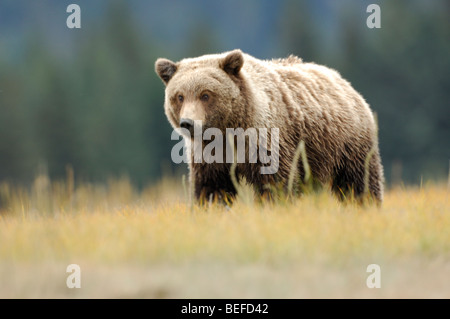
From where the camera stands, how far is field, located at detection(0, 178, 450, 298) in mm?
3510

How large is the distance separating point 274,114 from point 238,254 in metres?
2.81

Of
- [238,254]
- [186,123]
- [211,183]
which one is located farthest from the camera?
[211,183]

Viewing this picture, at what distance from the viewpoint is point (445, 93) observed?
29016 millimetres

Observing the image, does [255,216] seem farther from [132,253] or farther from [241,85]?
[241,85]

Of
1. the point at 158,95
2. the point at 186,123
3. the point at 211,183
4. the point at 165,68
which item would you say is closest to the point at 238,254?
the point at 186,123

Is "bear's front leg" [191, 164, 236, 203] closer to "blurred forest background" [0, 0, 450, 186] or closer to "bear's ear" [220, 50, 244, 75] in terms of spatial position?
"bear's ear" [220, 50, 244, 75]

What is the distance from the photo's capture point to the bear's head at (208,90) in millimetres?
6230

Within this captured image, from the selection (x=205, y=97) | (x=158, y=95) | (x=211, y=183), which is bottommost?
(x=211, y=183)

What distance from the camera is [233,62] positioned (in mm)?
6402

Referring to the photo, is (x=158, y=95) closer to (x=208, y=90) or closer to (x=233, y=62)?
(x=233, y=62)

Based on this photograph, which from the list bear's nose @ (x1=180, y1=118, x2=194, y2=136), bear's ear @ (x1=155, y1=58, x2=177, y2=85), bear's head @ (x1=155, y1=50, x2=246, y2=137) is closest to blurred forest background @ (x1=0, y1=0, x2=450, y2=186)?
bear's ear @ (x1=155, y1=58, x2=177, y2=85)

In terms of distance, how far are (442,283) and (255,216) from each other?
5.27 feet

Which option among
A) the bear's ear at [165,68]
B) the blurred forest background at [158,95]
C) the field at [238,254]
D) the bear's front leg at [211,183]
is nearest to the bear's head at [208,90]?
the bear's ear at [165,68]
